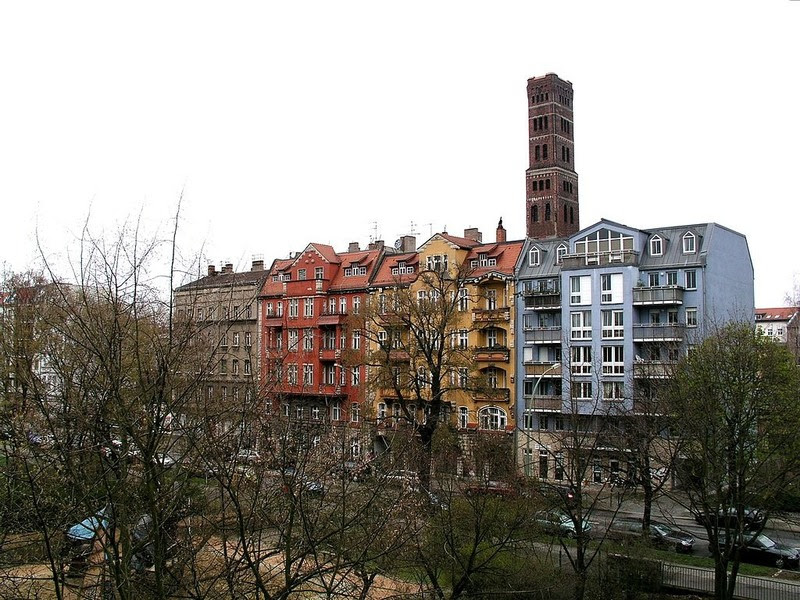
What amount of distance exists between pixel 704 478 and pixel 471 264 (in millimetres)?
28419

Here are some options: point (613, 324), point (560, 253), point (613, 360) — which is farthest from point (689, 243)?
point (613, 360)

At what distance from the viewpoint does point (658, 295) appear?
1821 inches

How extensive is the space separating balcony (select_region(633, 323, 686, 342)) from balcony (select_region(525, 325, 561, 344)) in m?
4.98

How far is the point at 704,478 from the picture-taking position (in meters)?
27.4

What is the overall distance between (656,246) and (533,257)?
8.13 meters

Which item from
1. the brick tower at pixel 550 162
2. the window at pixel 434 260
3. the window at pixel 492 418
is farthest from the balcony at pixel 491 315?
the brick tower at pixel 550 162

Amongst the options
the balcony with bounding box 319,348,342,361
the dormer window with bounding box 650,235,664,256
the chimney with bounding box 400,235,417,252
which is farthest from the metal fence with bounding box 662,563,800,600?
the chimney with bounding box 400,235,417,252

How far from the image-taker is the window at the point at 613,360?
47312 mm

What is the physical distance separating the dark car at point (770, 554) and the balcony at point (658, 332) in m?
14.6

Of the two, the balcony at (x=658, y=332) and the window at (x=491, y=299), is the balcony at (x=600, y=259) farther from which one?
the window at (x=491, y=299)

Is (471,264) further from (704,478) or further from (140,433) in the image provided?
(140,433)

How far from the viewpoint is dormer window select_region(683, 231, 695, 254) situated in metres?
46.9

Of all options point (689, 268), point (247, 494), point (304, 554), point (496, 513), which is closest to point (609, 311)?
point (689, 268)

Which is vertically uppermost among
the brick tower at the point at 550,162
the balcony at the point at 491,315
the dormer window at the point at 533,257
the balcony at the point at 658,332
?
the brick tower at the point at 550,162
